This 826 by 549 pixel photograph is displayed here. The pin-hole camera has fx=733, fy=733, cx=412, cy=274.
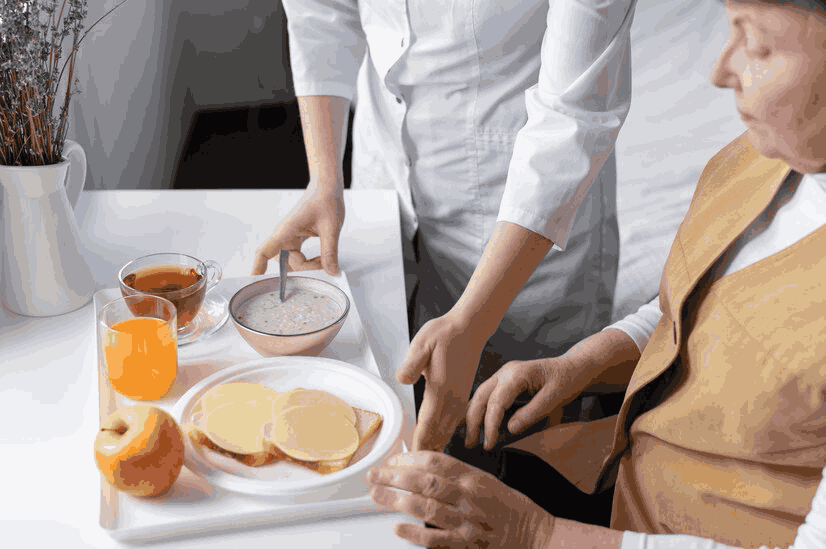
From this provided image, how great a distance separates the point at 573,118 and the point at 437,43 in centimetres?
40

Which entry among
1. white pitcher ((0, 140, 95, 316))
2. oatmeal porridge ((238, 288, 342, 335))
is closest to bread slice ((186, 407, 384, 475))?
oatmeal porridge ((238, 288, 342, 335))

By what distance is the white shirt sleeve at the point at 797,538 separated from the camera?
0.70 meters

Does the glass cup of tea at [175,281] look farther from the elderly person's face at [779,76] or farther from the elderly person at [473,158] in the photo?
the elderly person's face at [779,76]

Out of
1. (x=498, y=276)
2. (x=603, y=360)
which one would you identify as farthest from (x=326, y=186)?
(x=603, y=360)

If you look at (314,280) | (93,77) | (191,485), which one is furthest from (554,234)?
(93,77)

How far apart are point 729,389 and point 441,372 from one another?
14.3 inches

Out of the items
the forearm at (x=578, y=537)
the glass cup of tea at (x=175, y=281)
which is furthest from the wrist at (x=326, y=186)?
the forearm at (x=578, y=537)

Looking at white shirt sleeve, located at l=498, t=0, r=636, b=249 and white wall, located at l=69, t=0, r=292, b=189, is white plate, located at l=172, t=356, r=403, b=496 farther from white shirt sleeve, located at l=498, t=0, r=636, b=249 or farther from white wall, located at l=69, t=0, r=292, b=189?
white wall, located at l=69, t=0, r=292, b=189

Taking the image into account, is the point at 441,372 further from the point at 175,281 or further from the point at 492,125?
the point at 492,125

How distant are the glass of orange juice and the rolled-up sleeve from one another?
70cm

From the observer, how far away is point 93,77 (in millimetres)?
2453

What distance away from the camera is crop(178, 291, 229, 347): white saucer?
115 centimetres

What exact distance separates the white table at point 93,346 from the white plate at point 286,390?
5cm

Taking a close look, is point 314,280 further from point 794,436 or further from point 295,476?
point 794,436
